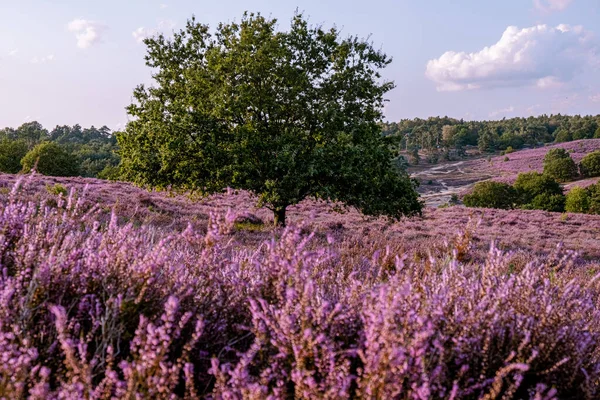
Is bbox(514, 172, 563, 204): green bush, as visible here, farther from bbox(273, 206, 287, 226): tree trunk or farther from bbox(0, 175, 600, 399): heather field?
bbox(0, 175, 600, 399): heather field

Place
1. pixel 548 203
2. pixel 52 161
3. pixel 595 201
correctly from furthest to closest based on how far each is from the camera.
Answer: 1. pixel 52 161
2. pixel 548 203
3. pixel 595 201

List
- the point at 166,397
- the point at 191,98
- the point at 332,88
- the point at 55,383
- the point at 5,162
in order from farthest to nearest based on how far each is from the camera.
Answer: the point at 5,162 < the point at 332,88 < the point at 191,98 < the point at 55,383 < the point at 166,397

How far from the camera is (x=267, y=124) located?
1523 cm

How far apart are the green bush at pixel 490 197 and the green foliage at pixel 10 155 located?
60713mm

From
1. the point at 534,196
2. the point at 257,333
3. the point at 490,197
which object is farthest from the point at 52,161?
the point at 257,333

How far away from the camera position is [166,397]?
1.89 m

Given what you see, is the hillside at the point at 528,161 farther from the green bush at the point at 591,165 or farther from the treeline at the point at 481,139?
the treeline at the point at 481,139

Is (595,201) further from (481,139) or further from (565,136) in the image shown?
(565,136)

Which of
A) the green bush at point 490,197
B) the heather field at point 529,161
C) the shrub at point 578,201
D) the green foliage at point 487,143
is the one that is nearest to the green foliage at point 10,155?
the green bush at point 490,197

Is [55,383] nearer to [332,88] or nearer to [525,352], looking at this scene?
[525,352]

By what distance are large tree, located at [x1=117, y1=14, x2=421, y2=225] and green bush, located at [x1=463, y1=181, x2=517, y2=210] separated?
34.9m

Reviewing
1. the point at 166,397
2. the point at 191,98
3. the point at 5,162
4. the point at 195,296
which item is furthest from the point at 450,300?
the point at 5,162

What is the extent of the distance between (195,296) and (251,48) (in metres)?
13.6

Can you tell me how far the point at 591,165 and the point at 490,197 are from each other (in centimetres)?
2880
